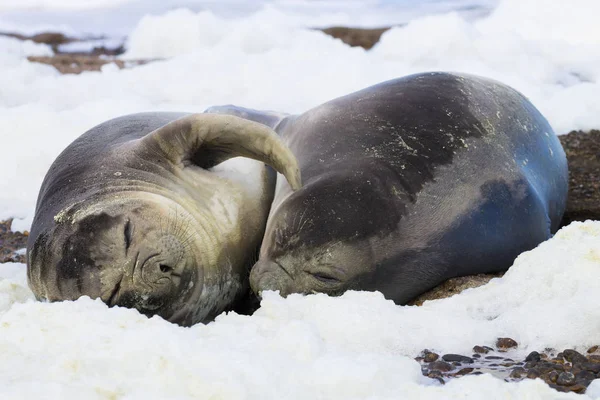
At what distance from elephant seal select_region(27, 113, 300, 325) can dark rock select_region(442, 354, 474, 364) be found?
123cm

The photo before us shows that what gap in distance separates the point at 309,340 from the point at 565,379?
742 mm

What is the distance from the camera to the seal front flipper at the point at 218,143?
362 cm

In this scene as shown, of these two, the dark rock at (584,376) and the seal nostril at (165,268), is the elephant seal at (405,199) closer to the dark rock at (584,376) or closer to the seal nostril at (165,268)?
the seal nostril at (165,268)

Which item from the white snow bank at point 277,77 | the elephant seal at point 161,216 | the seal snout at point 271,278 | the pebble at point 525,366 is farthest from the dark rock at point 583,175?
the pebble at point 525,366

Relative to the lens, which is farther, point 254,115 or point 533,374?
point 254,115

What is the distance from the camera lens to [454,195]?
364 centimetres

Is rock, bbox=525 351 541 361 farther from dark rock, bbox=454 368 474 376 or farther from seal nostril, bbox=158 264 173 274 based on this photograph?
seal nostril, bbox=158 264 173 274

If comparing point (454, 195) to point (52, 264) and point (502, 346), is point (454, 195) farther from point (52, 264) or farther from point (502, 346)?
point (52, 264)

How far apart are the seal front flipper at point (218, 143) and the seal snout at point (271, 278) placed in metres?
0.37

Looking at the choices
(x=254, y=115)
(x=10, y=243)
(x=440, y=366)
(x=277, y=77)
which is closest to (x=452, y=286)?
(x=440, y=366)

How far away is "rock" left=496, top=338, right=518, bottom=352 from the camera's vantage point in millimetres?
2750

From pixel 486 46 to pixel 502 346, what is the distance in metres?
7.62

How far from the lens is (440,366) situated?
2.57 m

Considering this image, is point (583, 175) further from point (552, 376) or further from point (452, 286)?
point (552, 376)
